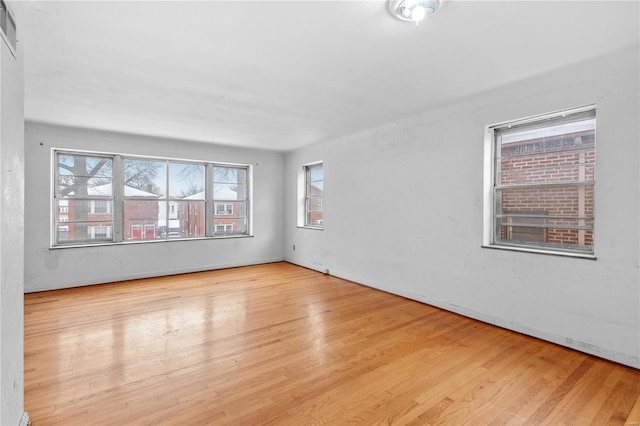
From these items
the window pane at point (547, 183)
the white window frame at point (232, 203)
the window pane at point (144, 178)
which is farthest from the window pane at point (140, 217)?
the window pane at point (547, 183)

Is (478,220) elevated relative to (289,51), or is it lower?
lower

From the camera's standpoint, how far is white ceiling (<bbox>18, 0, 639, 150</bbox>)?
1.95 m

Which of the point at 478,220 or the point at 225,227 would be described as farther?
the point at 225,227

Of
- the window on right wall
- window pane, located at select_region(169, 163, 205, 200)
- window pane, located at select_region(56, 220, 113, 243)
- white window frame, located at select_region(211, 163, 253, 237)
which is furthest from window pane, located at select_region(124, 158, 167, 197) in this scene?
the window on right wall

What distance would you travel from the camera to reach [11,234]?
1.56 m

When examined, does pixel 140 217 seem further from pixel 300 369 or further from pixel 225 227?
pixel 300 369

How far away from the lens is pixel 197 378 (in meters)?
2.26

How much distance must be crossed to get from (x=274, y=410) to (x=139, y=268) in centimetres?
445

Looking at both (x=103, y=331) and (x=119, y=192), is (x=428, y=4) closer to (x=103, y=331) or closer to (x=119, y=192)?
(x=103, y=331)

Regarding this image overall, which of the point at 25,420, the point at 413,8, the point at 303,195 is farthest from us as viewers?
the point at 303,195

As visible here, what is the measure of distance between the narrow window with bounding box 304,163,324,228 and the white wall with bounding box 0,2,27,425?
4598 millimetres

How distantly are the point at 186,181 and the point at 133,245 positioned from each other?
1465 millimetres

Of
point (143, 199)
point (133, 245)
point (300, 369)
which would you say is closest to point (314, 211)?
point (143, 199)

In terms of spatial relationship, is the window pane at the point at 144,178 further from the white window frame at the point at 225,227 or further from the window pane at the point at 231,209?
the white window frame at the point at 225,227
